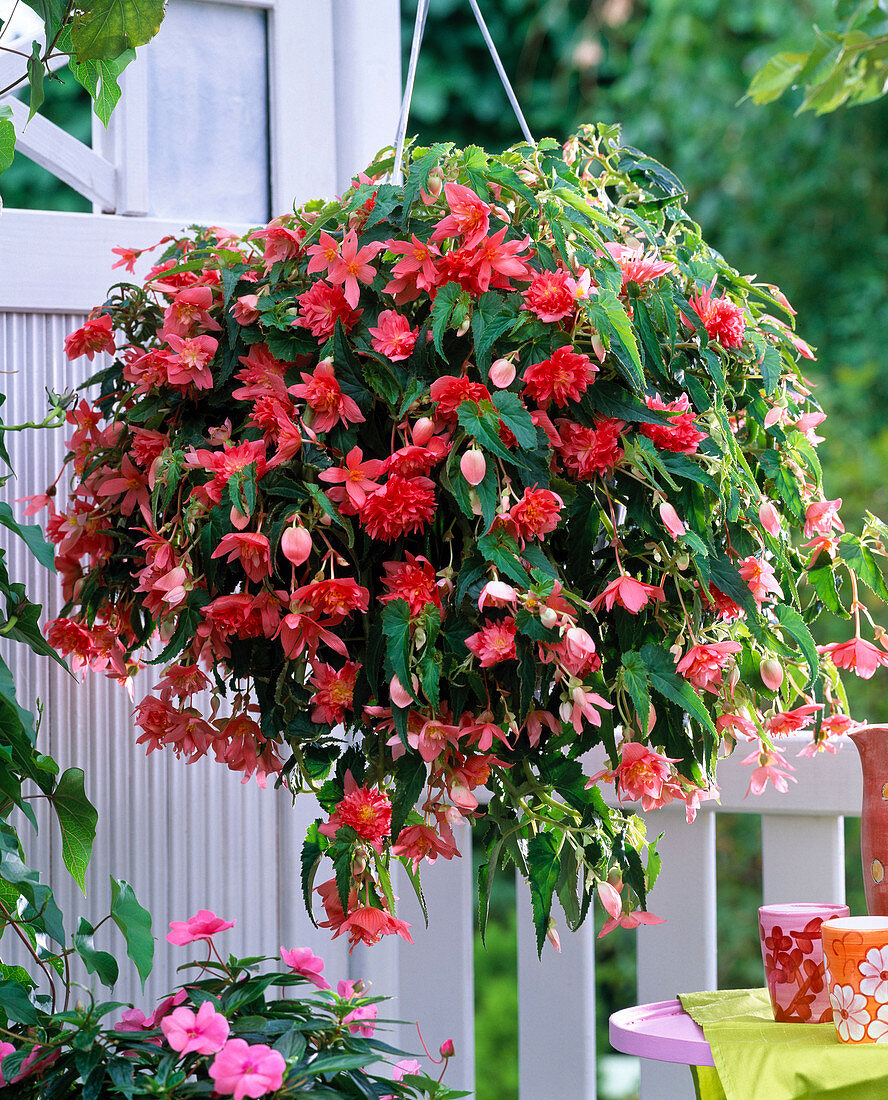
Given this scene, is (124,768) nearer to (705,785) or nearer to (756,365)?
(705,785)

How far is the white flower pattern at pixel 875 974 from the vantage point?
727 millimetres

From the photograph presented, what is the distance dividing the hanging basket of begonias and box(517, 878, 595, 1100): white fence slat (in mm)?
428

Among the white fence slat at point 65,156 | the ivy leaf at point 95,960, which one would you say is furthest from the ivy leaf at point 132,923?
the white fence slat at point 65,156

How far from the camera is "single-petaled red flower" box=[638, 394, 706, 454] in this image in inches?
26.6

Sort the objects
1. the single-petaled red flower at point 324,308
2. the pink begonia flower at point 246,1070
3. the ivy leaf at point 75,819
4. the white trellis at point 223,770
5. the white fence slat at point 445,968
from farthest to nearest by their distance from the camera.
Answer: the white fence slat at point 445,968, the white trellis at point 223,770, the ivy leaf at point 75,819, the single-petaled red flower at point 324,308, the pink begonia flower at point 246,1070

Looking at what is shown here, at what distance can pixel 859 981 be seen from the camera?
2.40 feet

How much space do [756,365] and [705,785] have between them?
→ 29 cm

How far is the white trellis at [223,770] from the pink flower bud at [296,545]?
476mm

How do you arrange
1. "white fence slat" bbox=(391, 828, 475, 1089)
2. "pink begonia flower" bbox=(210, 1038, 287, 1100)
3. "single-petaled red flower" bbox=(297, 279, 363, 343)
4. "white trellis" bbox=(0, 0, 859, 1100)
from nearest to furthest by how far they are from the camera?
"pink begonia flower" bbox=(210, 1038, 287, 1100), "single-petaled red flower" bbox=(297, 279, 363, 343), "white trellis" bbox=(0, 0, 859, 1100), "white fence slat" bbox=(391, 828, 475, 1089)

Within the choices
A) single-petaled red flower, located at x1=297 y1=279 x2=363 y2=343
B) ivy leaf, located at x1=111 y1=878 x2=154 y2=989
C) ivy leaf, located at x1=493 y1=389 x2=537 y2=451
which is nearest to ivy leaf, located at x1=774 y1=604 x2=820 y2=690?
ivy leaf, located at x1=493 y1=389 x2=537 y2=451

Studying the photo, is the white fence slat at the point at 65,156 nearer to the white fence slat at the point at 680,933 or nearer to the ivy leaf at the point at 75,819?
the ivy leaf at the point at 75,819

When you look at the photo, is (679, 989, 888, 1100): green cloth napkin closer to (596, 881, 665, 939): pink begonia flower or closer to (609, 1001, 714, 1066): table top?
(609, 1001, 714, 1066): table top

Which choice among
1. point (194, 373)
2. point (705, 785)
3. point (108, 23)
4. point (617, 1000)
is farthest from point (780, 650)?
point (617, 1000)

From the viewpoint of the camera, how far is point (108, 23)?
76 centimetres
